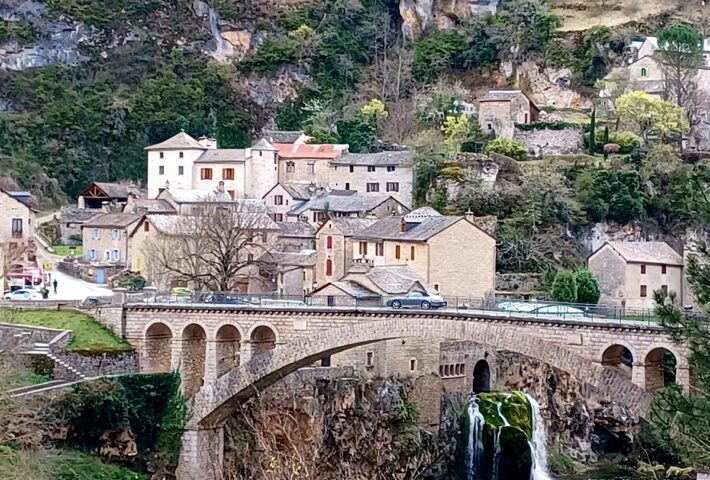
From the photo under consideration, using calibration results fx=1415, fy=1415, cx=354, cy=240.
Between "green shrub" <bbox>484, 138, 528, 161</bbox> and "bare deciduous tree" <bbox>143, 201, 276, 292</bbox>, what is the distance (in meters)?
15.5

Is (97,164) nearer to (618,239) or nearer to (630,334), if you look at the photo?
(618,239)

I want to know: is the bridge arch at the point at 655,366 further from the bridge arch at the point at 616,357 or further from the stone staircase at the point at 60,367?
the stone staircase at the point at 60,367

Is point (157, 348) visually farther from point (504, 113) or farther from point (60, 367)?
point (504, 113)

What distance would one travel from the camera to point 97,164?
92.4 m

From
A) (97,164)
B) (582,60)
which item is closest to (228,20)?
(97,164)

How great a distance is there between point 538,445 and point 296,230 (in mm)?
19898

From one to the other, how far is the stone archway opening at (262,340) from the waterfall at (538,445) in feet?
39.4

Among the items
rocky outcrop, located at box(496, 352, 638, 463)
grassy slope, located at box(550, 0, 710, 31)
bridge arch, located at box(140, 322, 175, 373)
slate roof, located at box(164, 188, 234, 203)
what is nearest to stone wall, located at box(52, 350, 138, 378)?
bridge arch, located at box(140, 322, 175, 373)

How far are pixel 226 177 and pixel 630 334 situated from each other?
44.5 metres

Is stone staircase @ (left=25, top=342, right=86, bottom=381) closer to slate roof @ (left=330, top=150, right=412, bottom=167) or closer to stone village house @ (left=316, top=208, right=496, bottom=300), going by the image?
stone village house @ (left=316, top=208, right=496, bottom=300)

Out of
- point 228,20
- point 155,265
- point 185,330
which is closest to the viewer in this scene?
point 185,330

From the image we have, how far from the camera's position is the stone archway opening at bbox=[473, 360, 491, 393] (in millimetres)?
59312

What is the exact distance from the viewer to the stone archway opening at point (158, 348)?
48.9 m

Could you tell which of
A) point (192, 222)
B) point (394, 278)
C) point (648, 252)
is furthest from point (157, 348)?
point (648, 252)
